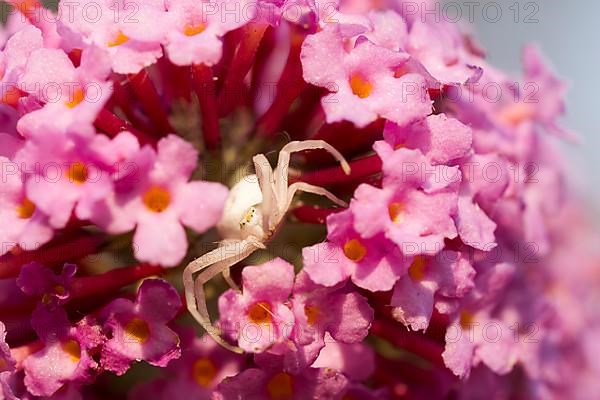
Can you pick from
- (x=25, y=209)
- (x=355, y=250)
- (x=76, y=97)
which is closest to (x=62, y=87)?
(x=76, y=97)

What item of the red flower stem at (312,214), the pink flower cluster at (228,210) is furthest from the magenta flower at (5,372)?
the red flower stem at (312,214)

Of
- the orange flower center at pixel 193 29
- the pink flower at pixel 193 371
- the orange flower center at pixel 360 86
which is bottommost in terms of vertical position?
the pink flower at pixel 193 371

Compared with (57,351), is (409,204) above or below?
above

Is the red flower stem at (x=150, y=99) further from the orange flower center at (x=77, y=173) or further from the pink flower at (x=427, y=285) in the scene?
the pink flower at (x=427, y=285)

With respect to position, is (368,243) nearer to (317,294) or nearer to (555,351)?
(317,294)

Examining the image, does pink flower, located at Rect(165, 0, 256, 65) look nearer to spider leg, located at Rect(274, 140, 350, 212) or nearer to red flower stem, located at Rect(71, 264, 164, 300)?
spider leg, located at Rect(274, 140, 350, 212)

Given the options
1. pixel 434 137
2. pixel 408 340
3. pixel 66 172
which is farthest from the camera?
pixel 408 340

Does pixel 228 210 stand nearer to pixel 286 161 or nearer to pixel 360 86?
pixel 286 161

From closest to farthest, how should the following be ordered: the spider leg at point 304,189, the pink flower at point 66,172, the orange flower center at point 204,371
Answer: the pink flower at point 66,172 → the spider leg at point 304,189 → the orange flower center at point 204,371
